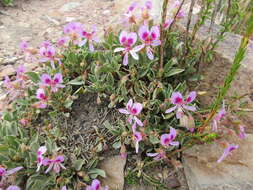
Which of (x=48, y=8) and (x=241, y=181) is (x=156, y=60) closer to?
(x=241, y=181)

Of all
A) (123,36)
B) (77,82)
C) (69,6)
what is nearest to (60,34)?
(69,6)

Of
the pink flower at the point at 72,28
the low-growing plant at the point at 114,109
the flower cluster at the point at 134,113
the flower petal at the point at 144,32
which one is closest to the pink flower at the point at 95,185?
the low-growing plant at the point at 114,109

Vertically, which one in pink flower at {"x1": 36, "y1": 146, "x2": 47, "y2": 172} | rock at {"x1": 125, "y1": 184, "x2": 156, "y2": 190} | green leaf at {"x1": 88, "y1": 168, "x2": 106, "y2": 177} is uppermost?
pink flower at {"x1": 36, "y1": 146, "x2": 47, "y2": 172}

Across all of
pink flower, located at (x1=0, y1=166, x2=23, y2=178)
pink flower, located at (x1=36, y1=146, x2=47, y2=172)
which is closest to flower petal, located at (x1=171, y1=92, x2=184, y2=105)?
pink flower, located at (x1=36, y1=146, x2=47, y2=172)

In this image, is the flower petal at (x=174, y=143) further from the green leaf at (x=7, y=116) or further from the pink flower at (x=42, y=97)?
the green leaf at (x=7, y=116)

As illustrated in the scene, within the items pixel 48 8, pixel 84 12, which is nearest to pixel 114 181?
pixel 84 12

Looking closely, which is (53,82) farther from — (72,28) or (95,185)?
(95,185)

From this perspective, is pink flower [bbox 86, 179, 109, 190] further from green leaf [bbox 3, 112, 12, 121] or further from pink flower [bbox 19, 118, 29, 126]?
green leaf [bbox 3, 112, 12, 121]

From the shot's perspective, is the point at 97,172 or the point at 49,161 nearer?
the point at 49,161
